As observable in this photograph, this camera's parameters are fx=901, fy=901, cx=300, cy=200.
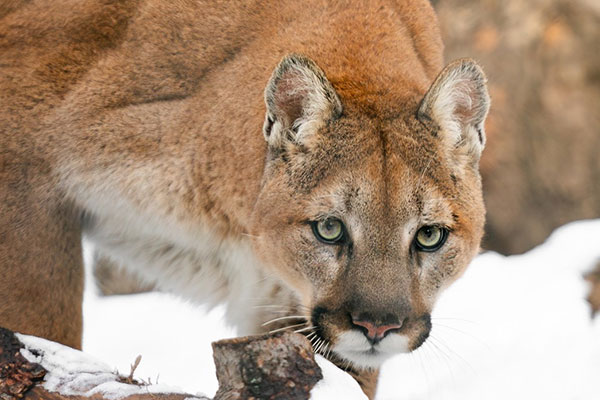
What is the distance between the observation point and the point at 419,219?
3701mm

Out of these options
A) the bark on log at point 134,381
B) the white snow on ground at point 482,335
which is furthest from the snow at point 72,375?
the white snow on ground at point 482,335

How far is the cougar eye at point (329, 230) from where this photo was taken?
3.71m

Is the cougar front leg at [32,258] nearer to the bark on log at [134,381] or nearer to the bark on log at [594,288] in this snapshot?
the bark on log at [134,381]

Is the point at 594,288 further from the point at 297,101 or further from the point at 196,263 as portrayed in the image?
the point at 297,101

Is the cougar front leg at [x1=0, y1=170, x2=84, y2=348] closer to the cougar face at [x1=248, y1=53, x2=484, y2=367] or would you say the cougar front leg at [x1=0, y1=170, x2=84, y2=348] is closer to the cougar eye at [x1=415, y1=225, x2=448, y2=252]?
the cougar face at [x1=248, y1=53, x2=484, y2=367]

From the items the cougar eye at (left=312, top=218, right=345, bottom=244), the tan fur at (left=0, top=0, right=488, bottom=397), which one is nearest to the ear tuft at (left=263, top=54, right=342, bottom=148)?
the tan fur at (left=0, top=0, right=488, bottom=397)

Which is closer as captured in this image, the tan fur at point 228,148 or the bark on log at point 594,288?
the tan fur at point 228,148

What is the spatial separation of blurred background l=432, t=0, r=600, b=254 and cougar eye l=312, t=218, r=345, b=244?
3.92 meters

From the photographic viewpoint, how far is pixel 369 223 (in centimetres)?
363

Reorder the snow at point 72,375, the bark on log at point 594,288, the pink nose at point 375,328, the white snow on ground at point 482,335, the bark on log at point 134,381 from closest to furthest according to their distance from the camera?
the bark on log at point 134,381 → the snow at point 72,375 → the pink nose at point 375,328 → the white snow on ground at point 482,335 → the bark on log at point 594,288

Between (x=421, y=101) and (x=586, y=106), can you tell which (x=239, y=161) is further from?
(x=586, y=106)

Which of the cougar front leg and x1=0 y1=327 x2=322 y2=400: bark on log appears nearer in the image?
x1=0 y1=327 x2=322 y2=400: bark on log

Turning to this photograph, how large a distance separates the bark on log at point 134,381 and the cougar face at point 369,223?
0.84 metres

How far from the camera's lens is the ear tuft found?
12.5ft
